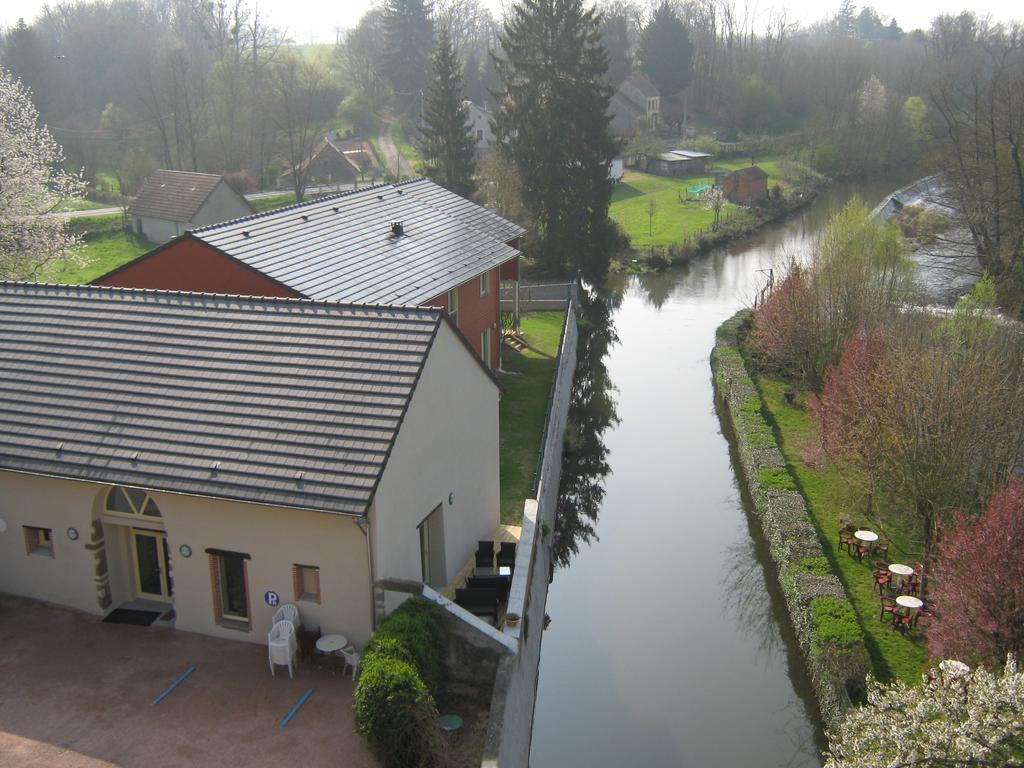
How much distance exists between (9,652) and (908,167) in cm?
7862

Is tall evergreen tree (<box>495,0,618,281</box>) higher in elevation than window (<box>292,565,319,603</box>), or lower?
higher

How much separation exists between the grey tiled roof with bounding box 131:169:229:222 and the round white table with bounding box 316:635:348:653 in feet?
124

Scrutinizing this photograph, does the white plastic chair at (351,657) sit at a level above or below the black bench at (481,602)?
above

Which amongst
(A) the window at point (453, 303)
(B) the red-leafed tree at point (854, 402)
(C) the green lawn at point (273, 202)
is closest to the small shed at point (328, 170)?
(C) the green lawn at point (273, 202)

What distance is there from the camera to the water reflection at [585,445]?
23.2m

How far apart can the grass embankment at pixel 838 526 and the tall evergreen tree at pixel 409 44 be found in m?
64.7

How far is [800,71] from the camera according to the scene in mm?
98625

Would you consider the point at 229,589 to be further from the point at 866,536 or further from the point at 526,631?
the point at 866,536

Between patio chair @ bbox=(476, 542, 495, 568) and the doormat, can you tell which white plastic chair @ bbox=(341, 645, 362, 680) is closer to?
the doormat

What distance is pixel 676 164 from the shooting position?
75.6m

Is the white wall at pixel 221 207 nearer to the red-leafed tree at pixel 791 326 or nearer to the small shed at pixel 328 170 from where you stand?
the small shed at pixel 328 170

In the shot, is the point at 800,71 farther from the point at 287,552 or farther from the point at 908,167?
the point at 287,552

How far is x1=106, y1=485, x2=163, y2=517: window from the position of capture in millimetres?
14625

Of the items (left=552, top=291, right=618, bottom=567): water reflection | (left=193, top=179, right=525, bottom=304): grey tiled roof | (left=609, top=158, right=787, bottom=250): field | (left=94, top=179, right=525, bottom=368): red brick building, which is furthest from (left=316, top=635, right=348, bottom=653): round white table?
(left=609, top=158, right=787, bottom=250): field
